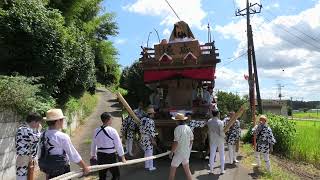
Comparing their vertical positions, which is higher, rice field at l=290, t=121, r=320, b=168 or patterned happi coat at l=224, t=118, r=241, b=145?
patterned happi coat at l=224, t=118, r=241, b=145

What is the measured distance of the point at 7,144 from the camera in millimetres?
11773

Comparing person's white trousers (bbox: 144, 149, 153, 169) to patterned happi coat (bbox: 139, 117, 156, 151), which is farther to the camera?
person's white trousers (bbox: 144, 149, 153, 169)

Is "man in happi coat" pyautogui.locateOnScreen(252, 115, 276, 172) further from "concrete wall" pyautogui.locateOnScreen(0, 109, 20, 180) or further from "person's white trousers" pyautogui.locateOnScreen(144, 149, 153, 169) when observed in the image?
"concrete wall" pyautogui.locateOnScreen(0, 109, 20, 180)

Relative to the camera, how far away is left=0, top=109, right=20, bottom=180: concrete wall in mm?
11484

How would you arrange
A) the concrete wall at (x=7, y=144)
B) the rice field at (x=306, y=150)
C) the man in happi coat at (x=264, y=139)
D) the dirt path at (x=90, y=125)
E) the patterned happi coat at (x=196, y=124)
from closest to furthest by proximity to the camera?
1. the concrete wall at (x=7, y=144)
2. the man in happi coat at (x=264, y=139)
3. the patterned happi coat at (x=196, y=124)
4. the dirt path at (x=90, y=125)
5. the rice field at (x=306, y=150)

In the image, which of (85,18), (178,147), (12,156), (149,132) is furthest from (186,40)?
(85,18)

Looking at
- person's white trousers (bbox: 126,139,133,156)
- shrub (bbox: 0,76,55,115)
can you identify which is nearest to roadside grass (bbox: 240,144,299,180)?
person's white trousers (bbox: 126,139,133,156)

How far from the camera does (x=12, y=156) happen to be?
12.0m

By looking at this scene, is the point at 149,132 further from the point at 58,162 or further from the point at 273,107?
Result: the point at 273,107

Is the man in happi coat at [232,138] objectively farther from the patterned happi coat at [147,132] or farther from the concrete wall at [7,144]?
the concrete wall at [7,144]

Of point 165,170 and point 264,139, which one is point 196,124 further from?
point 264,139

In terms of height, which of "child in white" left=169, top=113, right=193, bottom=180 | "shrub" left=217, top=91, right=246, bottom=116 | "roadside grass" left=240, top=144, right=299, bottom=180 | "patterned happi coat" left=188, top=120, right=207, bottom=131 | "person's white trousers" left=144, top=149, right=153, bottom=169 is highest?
"shrub" left=217, top=91, right=246, bottom=116

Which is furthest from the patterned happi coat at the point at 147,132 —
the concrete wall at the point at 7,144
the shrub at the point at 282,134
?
the shrub at the point at 282,134

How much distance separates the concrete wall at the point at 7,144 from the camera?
11484 millimetres
